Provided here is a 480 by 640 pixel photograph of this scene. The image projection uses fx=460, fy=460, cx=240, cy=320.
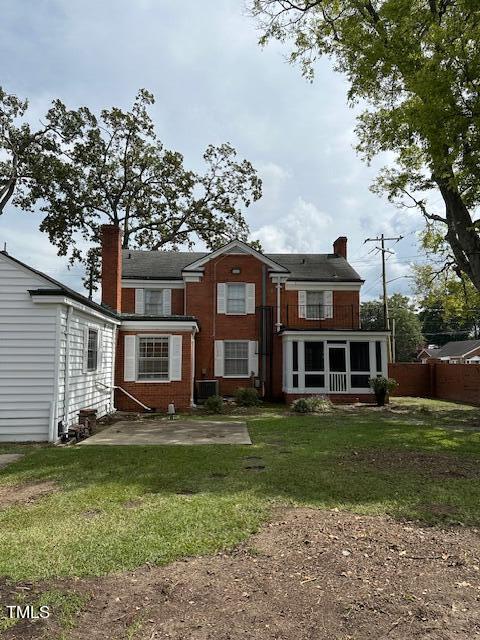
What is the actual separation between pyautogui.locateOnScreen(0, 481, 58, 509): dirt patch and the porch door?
1490 centimetres

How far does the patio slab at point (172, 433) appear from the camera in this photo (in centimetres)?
1031

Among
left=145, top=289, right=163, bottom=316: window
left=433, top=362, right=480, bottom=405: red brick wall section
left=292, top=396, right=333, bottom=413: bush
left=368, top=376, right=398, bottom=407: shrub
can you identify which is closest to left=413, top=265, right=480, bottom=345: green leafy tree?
left=433, top=362, right=480, bottom=405: red brick wall section

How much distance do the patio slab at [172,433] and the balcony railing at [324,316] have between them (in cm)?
981

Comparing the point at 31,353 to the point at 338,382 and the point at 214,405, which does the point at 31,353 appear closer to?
the point at 214,405

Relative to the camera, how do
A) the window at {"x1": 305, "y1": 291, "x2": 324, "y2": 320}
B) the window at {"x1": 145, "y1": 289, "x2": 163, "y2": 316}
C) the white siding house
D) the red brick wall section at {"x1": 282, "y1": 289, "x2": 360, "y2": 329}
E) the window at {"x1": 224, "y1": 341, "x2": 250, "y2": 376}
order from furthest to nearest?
the window at {"x1": 305, "y1": 291, "x2": 324, "y2": 320}
the red brick wall section at {"x1": 282, "y1": 289, "x2": 360, "y2": 329}
the window at {"x1": 145, "y1": 289, "x2": 163, "y2": 316}
the window at {"x1": 224, "y1": 341, "x2": 250, "y2": 376}
the white siding house

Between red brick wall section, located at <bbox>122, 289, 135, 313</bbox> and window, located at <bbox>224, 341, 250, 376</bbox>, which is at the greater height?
red brick wall section, located at <bbox>122, 289, 135, 313</bbox>

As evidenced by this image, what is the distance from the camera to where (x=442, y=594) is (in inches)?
138

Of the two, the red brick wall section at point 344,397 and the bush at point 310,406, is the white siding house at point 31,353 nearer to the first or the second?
the bush at point 310,406

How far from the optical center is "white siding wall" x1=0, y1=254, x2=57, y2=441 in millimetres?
10148

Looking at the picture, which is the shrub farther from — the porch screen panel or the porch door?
the porch door

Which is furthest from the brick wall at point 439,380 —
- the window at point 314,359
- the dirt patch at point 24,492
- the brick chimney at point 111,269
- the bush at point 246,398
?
the dirt patch at point 24,492

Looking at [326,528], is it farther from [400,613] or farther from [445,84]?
[445,84]

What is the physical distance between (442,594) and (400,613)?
0.51 meters

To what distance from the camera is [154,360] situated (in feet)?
53.9
